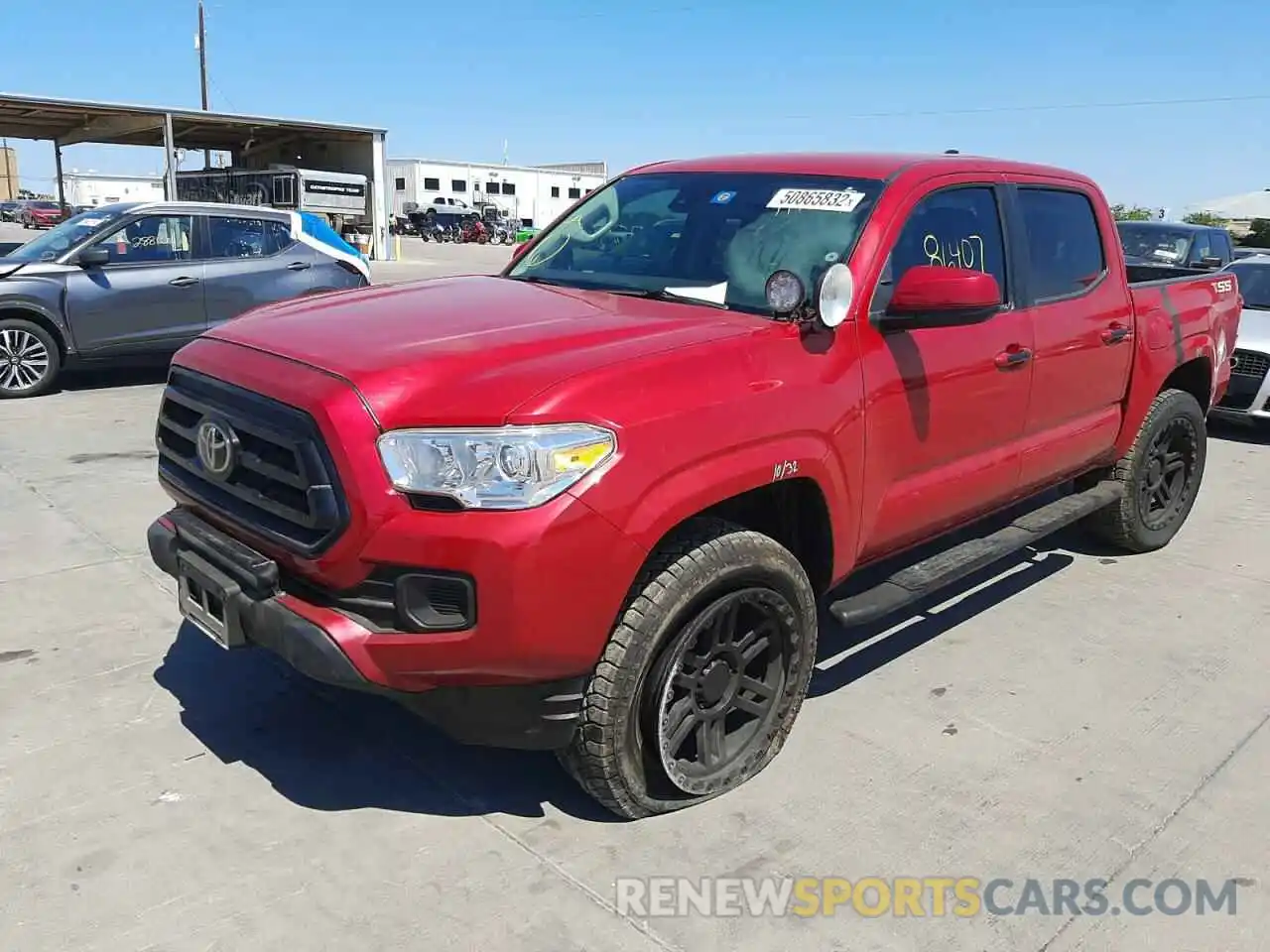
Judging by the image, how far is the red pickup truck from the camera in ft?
8.06

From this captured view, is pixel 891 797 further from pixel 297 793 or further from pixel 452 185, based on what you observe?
pixel 452 185

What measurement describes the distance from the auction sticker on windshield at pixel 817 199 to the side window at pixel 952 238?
20cm

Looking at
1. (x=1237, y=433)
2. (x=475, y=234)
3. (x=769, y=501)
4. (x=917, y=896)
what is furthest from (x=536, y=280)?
(x=475, y=234)

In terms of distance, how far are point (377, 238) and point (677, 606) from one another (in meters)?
29.7

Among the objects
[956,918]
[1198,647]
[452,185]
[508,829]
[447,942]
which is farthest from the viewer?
[452,185]

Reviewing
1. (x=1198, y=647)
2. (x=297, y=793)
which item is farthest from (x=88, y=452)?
(x=1198, y=647)

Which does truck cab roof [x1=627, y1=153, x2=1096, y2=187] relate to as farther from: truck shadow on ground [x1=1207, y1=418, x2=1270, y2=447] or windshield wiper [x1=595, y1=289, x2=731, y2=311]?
truck shadow on ground [x1=1207, y1=418, x2=1270, y2=447]

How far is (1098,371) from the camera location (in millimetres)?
4531

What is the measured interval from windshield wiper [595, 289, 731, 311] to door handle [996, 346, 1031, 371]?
47.6 inches

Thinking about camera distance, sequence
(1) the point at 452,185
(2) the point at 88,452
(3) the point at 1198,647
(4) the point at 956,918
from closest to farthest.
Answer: (4) the point at 956,918 → (3) the point at 1198,647 → (2) the point at 88,452 → (1) the point at 452,185

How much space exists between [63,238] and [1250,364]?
10218 mm

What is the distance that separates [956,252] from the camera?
3791 millimetres

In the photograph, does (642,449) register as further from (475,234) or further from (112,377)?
(475,234)

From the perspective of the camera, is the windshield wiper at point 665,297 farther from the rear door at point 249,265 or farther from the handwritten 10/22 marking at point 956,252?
the rear door at point 249,265
